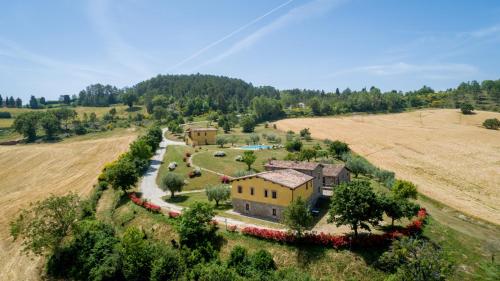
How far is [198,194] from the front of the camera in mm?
57438

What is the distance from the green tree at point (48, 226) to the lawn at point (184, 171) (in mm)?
23171

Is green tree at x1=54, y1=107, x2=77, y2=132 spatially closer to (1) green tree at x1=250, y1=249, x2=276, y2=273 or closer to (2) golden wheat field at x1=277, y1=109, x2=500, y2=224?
(2) golden wheat field at x1=277, y1=109, x2=500, y2=224

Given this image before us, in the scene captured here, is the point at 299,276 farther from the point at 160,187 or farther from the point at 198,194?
the point at 160,187

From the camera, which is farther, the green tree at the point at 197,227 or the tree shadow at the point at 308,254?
the green tree at the point at 197,227

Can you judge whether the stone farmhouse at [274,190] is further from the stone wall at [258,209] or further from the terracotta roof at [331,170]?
the terracotta roof at [331,170]

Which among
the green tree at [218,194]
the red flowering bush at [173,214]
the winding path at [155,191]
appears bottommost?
the winding path at [155,191]

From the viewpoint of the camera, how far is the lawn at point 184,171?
206 feet

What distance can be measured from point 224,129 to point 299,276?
9776 cm

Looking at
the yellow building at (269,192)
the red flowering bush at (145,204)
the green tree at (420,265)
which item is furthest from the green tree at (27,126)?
the green tree at (420,265)

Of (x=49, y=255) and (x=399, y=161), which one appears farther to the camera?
(x=399, y=161)

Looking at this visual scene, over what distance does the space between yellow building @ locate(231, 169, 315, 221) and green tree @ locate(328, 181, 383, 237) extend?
7.63 m

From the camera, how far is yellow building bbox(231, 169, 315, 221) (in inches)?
1716

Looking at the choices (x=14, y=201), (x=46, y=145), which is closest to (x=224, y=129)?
(x=46, y=145)

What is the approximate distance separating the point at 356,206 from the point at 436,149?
73335 millimetres
